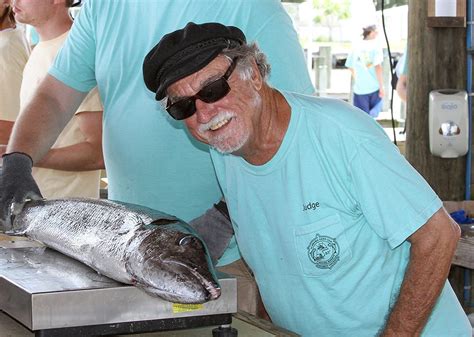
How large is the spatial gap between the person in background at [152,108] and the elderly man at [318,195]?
61 centimetres

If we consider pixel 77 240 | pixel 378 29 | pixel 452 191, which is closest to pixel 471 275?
pixel 452 191

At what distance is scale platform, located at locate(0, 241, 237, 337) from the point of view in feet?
7.00

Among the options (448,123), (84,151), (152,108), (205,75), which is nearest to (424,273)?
(205,75)

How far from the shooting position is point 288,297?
2.68 m

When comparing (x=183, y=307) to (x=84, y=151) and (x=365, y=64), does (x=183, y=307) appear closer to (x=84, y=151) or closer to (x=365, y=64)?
(x=84, y=151)

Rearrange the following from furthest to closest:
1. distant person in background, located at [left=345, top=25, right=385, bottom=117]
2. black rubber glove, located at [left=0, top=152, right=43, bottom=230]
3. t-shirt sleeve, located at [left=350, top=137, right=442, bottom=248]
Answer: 1. distant person in background, located at [left=345, top=25, right=385, bottom=117]
2. black rubber glove, located at [left=0, top=152, right=43, bottom=230]
3. t-shirt sleeve, located at [left=350, top=137, right=442, bottom=248]

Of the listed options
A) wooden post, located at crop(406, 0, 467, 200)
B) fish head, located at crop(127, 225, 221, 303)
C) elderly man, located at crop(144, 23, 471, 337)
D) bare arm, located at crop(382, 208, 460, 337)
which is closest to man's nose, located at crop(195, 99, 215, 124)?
elderly man, located at crop(144, 23, 471, 337)

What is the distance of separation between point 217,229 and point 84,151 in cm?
156

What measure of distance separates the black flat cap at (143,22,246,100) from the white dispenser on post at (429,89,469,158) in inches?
148

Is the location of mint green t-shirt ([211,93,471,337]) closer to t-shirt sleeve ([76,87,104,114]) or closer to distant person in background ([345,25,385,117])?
t-shirt sleeve ([76,87,104,114])

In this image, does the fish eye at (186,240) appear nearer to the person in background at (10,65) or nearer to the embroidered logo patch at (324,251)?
the embroidered logo patch at (324,251)

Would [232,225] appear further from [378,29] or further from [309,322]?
[378,29]

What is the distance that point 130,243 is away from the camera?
2307mm

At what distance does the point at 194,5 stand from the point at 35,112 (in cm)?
73
